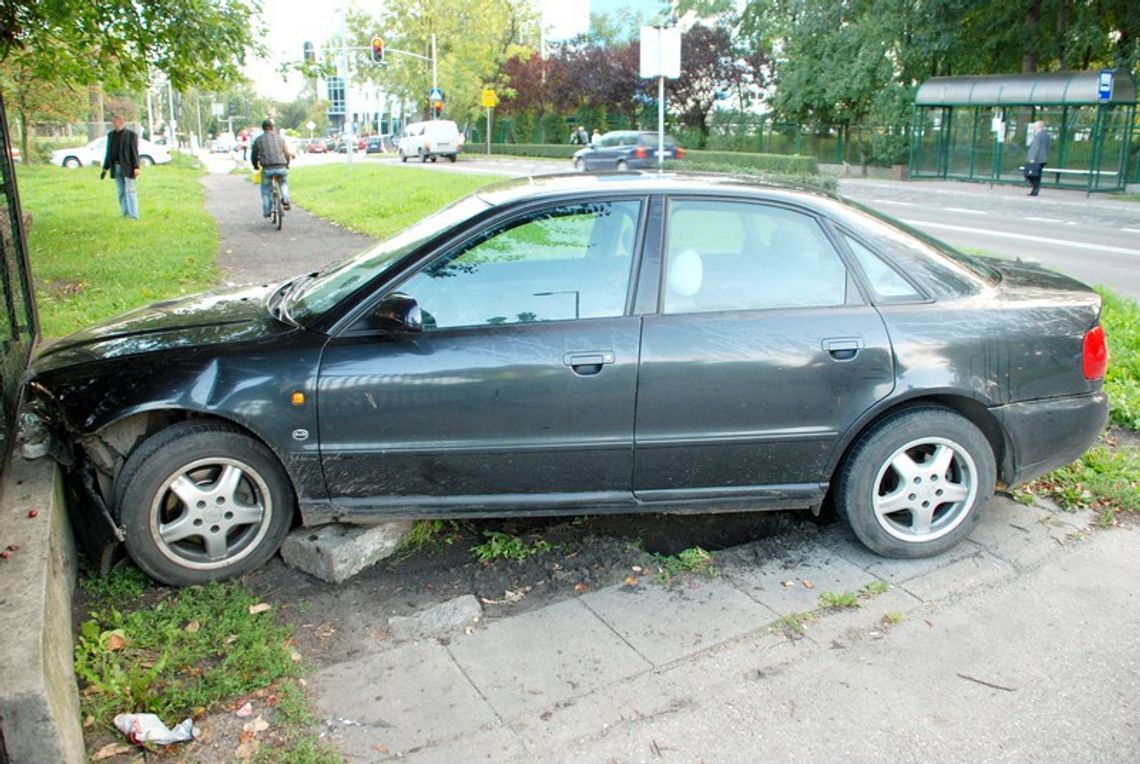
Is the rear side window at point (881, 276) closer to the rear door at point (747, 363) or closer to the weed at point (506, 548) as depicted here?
the rear door at point (747, 363)

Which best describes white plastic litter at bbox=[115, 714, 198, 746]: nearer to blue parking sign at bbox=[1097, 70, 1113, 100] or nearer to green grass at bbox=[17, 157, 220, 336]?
green grass at bbox=[17, 157, 220, 336]

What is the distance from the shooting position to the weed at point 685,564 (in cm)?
402

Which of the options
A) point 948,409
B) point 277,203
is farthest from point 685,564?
point 277,203

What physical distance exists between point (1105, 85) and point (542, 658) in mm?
25421

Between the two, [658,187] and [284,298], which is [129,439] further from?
[658,187]

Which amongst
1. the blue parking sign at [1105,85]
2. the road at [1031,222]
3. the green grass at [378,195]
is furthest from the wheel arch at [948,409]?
the blue parking sign at [1105,85]

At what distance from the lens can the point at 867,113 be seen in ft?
115

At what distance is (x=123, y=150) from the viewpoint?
14852 mm

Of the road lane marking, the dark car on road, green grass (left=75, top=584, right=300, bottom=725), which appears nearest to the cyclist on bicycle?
the road lane marking

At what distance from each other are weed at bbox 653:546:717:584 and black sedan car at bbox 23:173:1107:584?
8.8 inches

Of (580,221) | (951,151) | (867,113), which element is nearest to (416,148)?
(867,113)

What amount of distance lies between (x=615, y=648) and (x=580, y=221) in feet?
5.83

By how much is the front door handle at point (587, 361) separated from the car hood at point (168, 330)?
Answer: 1.25m

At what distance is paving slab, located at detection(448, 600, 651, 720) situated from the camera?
3.26 meters
